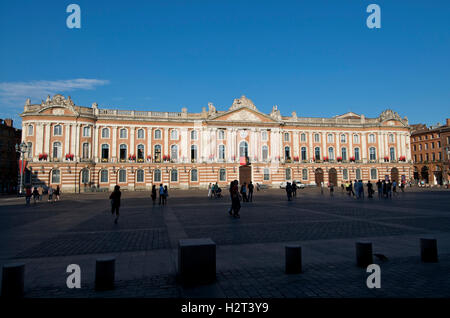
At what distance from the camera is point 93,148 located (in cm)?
4906

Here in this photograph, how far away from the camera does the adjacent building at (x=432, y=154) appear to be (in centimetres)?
6725

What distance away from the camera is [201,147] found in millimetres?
53281

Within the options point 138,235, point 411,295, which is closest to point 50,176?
point 138,235

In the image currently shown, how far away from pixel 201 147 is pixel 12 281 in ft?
160

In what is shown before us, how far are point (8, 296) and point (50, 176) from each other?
47.4 meters

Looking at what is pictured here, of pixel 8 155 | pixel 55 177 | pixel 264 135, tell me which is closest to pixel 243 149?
pixel 264 135

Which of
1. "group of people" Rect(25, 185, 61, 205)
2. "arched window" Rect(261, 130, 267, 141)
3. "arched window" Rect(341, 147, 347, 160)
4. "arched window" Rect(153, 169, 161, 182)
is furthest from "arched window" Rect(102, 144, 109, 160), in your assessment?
"arched window" Rect(341, 147, 347, 160)

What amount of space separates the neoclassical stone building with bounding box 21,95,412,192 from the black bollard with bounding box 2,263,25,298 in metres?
45.8

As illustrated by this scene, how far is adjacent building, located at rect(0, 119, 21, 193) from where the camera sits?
60831 millimetres

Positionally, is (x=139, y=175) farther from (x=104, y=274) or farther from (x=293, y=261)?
(x=293, y=261)

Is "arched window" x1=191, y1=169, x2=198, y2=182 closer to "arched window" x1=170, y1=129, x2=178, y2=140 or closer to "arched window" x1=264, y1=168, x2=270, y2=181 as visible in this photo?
"arched window" x1=170, y1=129, x2=178, y2=140

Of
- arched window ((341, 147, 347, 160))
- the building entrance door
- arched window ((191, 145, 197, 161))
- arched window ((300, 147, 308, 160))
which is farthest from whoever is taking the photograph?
arched window ((341, 147, 347, 160))

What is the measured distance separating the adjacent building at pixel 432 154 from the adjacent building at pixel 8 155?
9080 centimetres

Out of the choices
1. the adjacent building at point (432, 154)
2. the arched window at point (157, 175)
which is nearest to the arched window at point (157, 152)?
the arched window at point (157, 175)
